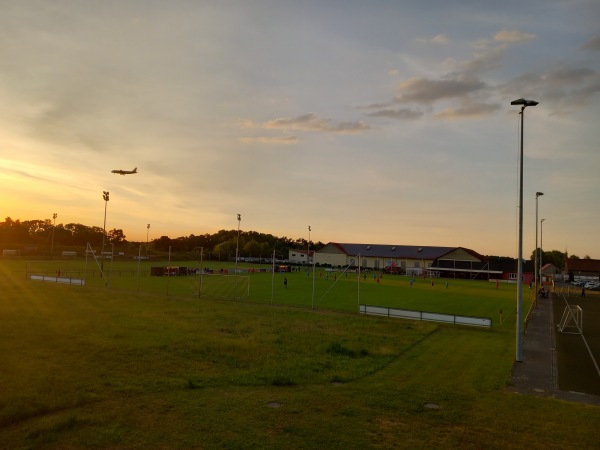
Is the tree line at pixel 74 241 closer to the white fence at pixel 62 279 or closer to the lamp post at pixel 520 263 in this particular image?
the white fence at pixel 62 279

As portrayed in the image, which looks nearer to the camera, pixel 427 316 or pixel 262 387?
pixel 262 387

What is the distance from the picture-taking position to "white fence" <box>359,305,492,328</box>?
31859mm

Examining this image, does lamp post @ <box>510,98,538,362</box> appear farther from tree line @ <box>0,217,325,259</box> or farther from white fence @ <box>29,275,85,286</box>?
tree line @ <box>0,217,325,259</box>

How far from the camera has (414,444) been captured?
12.0m

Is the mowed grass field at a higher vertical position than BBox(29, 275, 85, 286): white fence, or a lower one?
lower

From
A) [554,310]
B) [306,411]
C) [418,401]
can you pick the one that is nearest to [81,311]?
[306,411]

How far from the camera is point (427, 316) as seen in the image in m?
34.5

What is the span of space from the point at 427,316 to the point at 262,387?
21162 millimetres

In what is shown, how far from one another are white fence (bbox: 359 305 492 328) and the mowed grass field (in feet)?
3.34

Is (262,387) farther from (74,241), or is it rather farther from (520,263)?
(74,241)

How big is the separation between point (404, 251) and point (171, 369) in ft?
415

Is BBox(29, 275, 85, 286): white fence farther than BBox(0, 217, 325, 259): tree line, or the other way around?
BBox(0, 217, 325, 259): tree line

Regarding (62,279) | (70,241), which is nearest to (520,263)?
(62,279)

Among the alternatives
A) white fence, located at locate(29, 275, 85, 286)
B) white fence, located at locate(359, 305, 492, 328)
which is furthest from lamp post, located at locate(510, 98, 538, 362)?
white fence, located at locate(29, 275, 85, 286)
